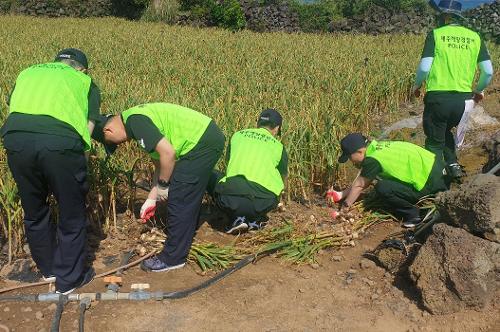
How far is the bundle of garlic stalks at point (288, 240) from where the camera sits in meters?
3.23

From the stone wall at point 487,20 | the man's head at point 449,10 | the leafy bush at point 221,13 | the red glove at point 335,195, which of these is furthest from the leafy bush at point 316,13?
the red glove at point 335,195

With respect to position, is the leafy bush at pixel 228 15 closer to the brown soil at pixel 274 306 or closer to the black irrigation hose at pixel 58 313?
the brown soil at pixel 274 306

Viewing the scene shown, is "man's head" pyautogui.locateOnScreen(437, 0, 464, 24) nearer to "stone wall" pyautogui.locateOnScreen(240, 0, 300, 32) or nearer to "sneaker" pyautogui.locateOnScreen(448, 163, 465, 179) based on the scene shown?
"sneaker" pyautogui.locateOnScreen(448, 163, 465, 179)

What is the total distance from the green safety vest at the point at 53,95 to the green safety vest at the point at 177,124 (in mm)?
294

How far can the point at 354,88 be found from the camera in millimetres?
6414

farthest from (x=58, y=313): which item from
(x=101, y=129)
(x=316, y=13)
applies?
(x=316, y=13)

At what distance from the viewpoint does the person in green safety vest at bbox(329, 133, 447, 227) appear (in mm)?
3717

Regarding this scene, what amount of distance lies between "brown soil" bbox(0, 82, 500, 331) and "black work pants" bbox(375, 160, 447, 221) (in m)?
0.70

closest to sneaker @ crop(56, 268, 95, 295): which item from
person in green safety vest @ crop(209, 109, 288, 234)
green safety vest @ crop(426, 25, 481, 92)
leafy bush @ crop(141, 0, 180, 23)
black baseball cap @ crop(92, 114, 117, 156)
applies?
black baseball cap @ crop(92, 114, 117, 156)

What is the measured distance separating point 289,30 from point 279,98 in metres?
17.3

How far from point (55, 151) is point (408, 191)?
2508 millimetres

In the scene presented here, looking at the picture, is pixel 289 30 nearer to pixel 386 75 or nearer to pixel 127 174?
pixel 386 75

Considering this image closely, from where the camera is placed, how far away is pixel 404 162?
3.73 meters

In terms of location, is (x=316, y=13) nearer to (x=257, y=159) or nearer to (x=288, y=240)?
(x=257, y=159)
